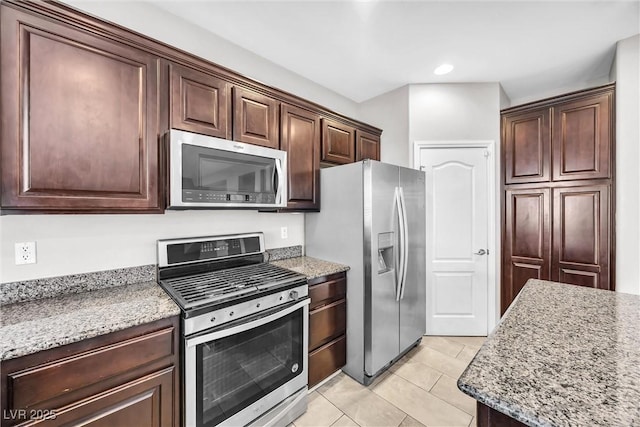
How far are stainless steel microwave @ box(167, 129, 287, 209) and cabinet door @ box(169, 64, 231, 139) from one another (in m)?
0.12

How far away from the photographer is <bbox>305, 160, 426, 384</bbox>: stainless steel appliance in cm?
213

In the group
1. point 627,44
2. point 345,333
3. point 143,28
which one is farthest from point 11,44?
point 627,44

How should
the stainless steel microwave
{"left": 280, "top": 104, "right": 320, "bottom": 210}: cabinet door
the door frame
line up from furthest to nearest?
the door frame → {"left": 280, "top": 104, "right": 320, "bottom": 210}: cabinet door → the stainless steel microwave

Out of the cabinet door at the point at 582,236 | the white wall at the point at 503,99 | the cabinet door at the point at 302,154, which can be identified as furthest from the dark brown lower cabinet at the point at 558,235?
the cabinet door at the point at 302,154

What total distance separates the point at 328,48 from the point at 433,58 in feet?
3.19

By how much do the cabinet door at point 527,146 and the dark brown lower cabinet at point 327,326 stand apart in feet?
7.14

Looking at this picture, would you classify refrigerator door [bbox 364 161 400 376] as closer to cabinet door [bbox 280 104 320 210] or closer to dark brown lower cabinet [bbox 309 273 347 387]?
dark brown lower cabinet [bbox 309 273 347 387]

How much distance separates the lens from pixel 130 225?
1769 millimetres

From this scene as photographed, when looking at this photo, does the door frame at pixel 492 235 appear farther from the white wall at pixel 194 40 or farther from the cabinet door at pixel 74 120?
the cabinet door at pixel 74 120

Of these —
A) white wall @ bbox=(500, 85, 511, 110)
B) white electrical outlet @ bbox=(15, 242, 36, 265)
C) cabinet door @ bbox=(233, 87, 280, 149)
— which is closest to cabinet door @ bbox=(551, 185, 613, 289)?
white wall @ bbox=(500, 85, 511, 110)

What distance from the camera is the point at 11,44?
1198 mm

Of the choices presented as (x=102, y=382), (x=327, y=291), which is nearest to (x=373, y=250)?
(x=327, y=291)

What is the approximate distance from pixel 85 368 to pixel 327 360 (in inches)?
60.0

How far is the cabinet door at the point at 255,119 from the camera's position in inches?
76.9
